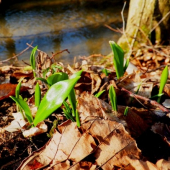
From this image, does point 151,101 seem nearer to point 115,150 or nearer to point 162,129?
point 162,129

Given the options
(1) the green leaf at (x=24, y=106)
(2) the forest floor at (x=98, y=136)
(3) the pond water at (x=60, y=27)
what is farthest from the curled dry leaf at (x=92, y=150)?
(3) the pond water at (x=60, y=27)

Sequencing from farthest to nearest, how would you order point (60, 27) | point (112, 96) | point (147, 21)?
point (60, 27) → point (147, 21) → point (112, 96)

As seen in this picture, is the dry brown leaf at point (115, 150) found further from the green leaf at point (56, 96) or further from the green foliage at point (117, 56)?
the green foliage at point (117, 56)

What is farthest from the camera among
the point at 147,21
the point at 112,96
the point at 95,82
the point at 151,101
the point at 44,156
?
the point at 147,21

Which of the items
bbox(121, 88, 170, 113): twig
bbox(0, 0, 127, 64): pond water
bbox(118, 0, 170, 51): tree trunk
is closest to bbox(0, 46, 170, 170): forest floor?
bbox(121, 88, 170, 113): twig

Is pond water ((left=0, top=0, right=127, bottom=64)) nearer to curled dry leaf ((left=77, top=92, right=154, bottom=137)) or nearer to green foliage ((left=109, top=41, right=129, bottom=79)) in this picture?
green foliage ((left=109, top=41, right=129, bottom=79))

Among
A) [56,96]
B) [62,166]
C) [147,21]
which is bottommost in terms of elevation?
[62,166]

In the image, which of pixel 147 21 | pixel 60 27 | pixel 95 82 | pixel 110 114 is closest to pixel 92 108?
pixel 110 114

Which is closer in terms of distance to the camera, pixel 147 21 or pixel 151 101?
pixel 151 101

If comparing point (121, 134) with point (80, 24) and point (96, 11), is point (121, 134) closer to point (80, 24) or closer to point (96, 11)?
point (80, 24)
